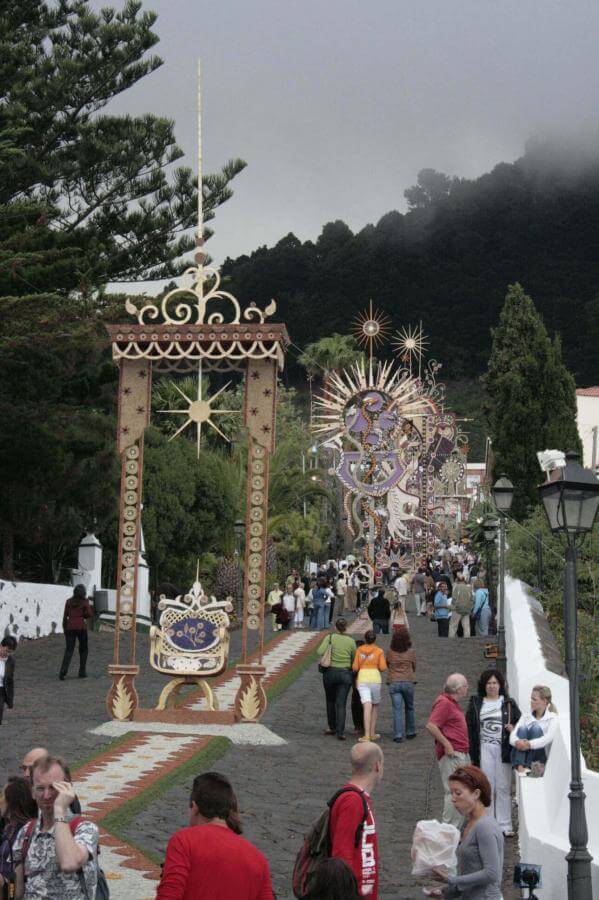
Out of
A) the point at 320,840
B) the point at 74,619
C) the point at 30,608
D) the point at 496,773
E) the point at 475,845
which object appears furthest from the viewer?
the point at 30,608

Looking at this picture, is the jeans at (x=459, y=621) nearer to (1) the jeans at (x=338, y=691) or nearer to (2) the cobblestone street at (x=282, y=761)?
(2) the cobblestone street at (x=282, y=761)

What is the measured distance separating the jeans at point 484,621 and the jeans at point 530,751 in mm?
17763

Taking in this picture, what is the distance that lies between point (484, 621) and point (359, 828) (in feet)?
73.9

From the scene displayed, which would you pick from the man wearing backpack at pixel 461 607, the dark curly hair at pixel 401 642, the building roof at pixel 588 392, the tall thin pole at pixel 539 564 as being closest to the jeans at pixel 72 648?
the dark curly hair at pixel 401 642

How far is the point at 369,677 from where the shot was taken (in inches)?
615

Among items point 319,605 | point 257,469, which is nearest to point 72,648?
point 257,469

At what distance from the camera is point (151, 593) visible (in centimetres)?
3756

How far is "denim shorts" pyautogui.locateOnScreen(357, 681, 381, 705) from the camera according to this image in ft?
50.8

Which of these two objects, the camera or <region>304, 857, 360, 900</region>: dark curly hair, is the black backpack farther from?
the camera

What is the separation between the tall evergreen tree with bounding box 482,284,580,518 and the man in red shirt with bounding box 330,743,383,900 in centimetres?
2704

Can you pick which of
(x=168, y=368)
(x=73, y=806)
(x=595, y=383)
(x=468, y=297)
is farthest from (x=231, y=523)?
(x=468, y=297)

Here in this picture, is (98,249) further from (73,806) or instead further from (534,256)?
(534,256)

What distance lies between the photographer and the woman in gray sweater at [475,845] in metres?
6.28

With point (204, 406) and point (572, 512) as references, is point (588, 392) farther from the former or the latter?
point (572, 512)
